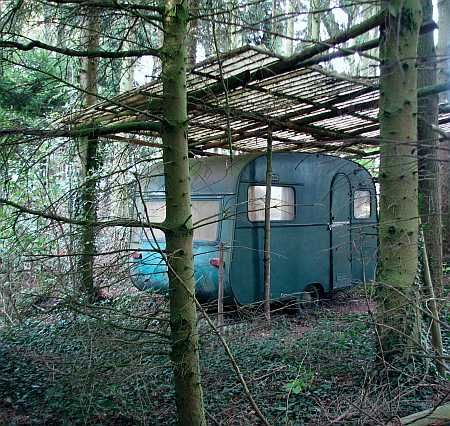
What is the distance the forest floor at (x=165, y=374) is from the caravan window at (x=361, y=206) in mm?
3653

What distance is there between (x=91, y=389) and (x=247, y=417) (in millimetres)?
1260

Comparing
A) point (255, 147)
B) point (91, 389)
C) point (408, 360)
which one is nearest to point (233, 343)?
point (408, 360)

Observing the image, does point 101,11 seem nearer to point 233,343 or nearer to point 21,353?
point 233,343

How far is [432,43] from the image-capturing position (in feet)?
18.2

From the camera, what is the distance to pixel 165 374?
15.2ft

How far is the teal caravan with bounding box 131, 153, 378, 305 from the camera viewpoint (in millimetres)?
7059

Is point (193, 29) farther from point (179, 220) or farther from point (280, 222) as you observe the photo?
point (280, 222)

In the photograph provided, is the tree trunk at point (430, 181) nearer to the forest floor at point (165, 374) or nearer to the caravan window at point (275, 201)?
the forest floor at point (165, 374)

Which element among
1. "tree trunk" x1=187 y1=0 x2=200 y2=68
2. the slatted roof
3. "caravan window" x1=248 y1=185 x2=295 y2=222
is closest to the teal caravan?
"caravan window" x1=248 y1=185 x2=295 y2=222

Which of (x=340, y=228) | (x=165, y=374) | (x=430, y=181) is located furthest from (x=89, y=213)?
(x=340, y=228)

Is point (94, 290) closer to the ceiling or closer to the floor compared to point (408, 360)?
closer to the ceiling

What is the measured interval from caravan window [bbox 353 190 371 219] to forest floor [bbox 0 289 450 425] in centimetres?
365

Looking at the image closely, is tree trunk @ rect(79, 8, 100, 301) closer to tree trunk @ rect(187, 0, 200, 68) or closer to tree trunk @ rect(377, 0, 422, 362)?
tree trunk @ rect(187, 0, 200, 68)

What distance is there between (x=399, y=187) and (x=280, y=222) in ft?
12.3
